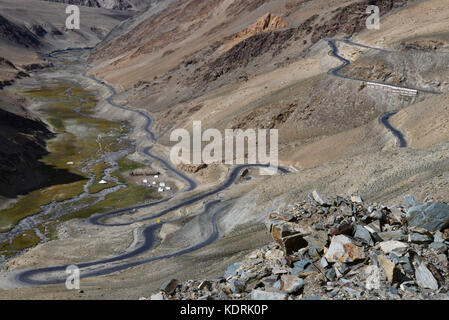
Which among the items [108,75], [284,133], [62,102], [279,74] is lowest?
[284,133]

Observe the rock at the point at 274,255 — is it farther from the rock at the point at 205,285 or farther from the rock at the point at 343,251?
the rock at the point at 205,285

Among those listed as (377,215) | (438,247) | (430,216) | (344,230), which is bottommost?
(438,247)

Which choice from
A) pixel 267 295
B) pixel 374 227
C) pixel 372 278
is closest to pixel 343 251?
pixel 372 278

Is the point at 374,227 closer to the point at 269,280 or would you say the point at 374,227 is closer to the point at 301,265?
the point at 301,265

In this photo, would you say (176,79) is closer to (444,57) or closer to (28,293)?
(444,57)

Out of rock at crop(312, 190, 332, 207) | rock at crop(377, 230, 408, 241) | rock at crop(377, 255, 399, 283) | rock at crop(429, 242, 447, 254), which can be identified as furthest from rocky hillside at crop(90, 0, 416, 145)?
rock at crop(377, 255, 399, 283)

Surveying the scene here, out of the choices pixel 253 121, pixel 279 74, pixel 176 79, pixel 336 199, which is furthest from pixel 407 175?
pixel 176 79
